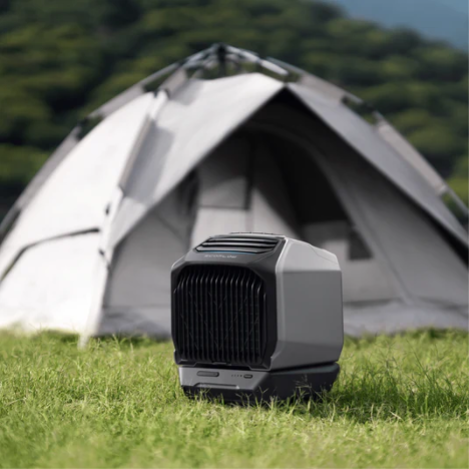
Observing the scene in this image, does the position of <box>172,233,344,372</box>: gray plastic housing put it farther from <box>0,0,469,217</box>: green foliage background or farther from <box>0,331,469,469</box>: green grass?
<box>0,0,469,217</box>: green foliage background

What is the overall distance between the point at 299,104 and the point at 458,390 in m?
2.87

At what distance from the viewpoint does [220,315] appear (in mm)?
2254

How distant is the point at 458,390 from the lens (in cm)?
259

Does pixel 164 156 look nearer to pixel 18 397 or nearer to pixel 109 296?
pixel 109 296

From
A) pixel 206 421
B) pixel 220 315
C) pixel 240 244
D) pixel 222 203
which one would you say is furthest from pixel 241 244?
pixel 222 203

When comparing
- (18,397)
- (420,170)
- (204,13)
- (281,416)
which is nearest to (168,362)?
(18,397)

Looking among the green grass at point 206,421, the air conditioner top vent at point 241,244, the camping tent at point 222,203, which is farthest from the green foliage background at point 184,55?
the air conditioner top vent at point 241,244

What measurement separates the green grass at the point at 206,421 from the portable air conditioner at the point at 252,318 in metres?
0.08

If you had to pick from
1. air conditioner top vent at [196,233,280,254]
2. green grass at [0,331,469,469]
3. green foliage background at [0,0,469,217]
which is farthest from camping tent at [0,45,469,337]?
green foliage background at [0,0,469,217]

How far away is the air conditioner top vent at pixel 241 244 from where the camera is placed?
2.29 metres

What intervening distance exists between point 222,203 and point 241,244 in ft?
8.66

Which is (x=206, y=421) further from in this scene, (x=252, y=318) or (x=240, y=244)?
(x=240, y=244)

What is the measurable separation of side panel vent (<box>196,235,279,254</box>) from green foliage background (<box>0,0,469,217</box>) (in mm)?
18070

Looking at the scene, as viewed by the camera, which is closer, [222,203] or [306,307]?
[306,307]
